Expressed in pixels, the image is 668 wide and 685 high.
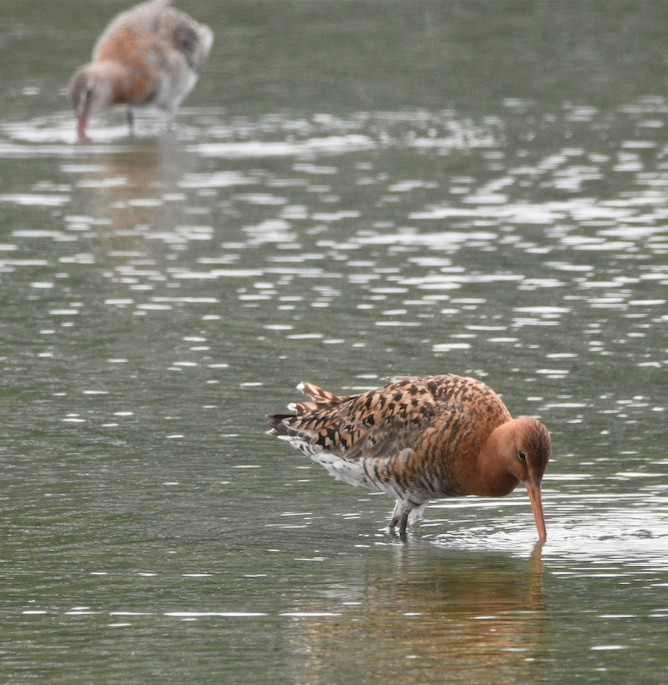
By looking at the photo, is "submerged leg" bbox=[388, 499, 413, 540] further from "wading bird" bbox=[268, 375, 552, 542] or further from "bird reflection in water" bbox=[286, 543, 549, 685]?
"bird reflection in water" bbox=[286, 543, 549, 685]

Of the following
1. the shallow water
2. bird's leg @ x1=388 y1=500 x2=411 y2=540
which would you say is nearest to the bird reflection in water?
the shallow water

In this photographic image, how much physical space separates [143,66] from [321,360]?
43.8 feet

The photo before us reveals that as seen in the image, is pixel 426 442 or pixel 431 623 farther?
pixel 426 442

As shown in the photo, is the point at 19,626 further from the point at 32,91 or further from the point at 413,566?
the point at 32,91

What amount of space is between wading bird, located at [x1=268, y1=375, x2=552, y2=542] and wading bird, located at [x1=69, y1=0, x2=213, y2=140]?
1554 centimetres

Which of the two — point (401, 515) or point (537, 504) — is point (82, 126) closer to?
point (401, 515)

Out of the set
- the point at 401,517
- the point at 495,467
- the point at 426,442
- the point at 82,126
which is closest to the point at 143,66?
the point at 82,126

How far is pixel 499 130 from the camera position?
24594 millimetres

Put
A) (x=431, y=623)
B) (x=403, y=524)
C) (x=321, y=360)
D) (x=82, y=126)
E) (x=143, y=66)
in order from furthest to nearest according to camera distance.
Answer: (x=143, y=66)
(x=82, y=126)
(x=321, y=360)
(x=403, y=524)
(x=431, y=623)

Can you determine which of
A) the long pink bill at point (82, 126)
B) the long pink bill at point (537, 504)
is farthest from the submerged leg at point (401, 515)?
the long pink bill at point (82, 126)

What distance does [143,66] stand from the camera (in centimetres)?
2584

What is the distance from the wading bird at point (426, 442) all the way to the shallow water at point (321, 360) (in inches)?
12.8

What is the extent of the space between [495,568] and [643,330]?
5.49 metres

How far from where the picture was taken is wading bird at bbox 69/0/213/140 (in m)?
25.0
